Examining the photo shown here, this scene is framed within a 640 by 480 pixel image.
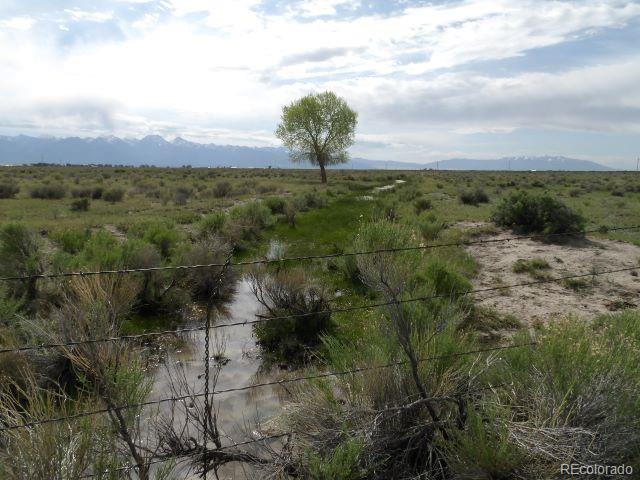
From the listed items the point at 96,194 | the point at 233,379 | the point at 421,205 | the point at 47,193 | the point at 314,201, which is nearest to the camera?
the point at 233,379

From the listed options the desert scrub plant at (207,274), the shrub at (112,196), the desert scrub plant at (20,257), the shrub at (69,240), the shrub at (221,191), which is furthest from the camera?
the shrub at (221,191)

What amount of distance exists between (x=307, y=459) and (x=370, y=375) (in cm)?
103

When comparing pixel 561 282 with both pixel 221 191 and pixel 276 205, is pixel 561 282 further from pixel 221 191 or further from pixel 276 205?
pixel 221 191

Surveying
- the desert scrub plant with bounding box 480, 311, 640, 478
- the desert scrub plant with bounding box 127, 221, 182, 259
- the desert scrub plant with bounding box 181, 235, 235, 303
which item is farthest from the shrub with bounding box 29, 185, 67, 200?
the desert scrub plant with bounding box 480, 311, 640, 478

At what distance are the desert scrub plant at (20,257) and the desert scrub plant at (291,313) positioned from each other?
442 cm

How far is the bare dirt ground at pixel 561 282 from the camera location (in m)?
9.80

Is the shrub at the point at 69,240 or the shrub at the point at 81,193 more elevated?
the shrub at the point at 81,193

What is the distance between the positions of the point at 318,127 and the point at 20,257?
4569 centimetres

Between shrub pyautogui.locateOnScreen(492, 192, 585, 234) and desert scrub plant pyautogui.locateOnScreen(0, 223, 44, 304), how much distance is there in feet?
53.0

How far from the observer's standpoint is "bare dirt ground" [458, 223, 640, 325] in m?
9.80

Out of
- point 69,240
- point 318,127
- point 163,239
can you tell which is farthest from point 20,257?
point 318,127

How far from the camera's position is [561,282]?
11.5 m

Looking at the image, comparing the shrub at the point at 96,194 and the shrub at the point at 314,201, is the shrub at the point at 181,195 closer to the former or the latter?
the shrub at the point at 96,194

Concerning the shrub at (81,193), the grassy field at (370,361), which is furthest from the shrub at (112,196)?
the grassy field at (370,361)
